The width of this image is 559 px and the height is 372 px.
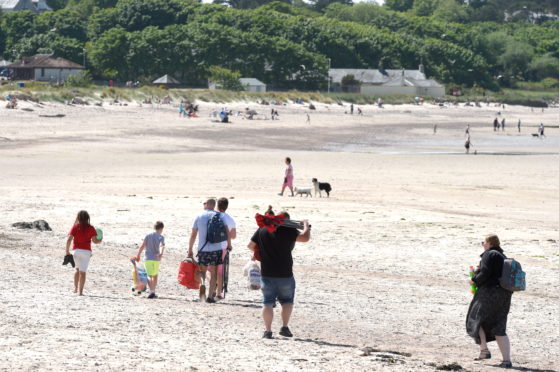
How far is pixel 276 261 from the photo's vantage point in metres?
10.3

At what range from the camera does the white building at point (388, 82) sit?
425 ft

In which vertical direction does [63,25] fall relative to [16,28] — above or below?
above

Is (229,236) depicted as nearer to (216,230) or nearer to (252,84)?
(216,230)

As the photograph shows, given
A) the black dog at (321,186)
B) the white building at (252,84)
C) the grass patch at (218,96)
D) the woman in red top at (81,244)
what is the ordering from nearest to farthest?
the woman in red top at (81,244)
the black dog at (321,186)
the grass patch at (218,96)
the white building at (252,84)

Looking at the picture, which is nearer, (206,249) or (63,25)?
(206,249)

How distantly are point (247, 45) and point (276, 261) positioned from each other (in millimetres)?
110520

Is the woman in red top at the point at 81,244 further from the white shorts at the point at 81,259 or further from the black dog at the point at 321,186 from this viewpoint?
the black dog at the point at 321,186

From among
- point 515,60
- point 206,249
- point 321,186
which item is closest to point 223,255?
point 206,249

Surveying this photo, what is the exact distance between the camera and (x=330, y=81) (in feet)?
405

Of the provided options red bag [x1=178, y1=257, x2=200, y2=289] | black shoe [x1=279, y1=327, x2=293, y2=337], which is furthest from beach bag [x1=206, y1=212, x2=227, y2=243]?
black shoe [x1=279, y1=327, x2=293, y2=337]

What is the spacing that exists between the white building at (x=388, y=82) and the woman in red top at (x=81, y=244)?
115 meters

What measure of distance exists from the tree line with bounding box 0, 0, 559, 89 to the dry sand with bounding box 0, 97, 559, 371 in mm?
66682

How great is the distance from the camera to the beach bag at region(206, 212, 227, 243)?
12.1 m

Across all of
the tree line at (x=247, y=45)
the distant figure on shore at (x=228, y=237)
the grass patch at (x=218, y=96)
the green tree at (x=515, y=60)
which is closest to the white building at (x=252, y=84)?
the tree line at (x=247, y=45)
